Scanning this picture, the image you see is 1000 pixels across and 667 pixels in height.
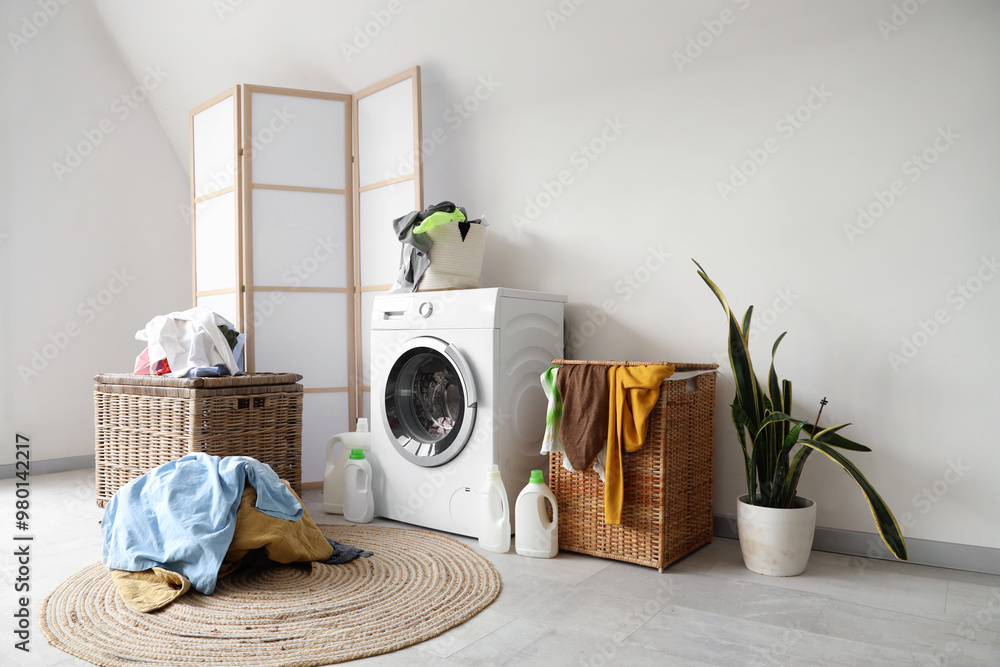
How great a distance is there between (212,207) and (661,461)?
2.75m

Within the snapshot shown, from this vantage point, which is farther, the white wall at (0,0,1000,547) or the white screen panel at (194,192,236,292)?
the white screen panel at (194,192,236,292)

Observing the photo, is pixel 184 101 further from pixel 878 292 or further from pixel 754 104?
pixel 878 292

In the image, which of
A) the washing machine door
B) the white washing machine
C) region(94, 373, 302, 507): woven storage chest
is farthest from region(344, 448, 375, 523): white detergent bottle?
region(94, 373, 302, 507): woven storage chest

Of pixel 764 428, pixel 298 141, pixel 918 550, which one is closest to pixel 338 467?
pixel 298 141

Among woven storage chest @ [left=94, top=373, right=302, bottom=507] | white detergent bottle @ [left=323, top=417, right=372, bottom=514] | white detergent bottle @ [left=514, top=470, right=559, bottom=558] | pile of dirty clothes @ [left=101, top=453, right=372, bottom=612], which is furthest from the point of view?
white detergent bottle @ [left=323, top=417, right=372, bottom=514]

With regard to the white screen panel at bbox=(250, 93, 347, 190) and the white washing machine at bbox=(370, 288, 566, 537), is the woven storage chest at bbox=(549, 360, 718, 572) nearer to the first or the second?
the white washing machine at bbox=(370, 288, 566, 537)

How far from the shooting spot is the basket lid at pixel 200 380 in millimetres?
2823

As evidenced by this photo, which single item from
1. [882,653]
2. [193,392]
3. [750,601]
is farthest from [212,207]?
[882,653]

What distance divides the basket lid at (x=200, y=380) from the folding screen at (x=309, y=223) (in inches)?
18.1

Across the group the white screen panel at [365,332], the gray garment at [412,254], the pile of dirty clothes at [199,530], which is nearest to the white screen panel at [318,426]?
the white screen panel at [365,332]

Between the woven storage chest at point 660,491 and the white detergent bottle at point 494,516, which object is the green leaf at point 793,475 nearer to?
the woven storage chest at point 660,491

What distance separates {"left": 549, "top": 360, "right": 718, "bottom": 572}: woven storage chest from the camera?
2301 mm

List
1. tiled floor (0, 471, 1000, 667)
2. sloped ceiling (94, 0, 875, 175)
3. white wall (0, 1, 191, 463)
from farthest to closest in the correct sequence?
1. white wall (0, 1, 191, 463)
2. sloped ceiling (94, 0, 875, 175)
3. tiled floor (0, 471, 1000, 667)

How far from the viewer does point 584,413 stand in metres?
2.36
